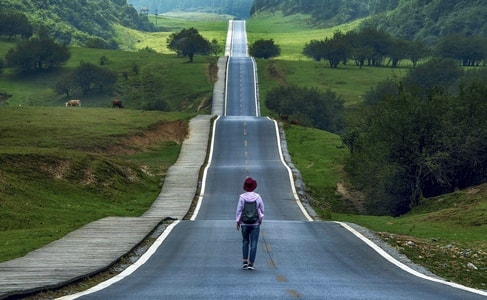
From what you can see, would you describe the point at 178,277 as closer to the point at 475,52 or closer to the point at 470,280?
the point at 470,280

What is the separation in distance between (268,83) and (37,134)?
233 ft

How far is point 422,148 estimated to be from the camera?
53.3 m

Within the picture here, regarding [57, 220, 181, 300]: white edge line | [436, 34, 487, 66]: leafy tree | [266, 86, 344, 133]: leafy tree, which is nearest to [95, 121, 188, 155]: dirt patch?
[266, 86, 344, 133]: leafy tree

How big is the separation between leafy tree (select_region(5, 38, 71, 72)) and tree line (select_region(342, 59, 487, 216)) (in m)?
97.7

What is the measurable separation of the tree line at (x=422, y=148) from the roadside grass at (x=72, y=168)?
49.9 feet

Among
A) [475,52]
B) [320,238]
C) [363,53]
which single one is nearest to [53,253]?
[320,238]

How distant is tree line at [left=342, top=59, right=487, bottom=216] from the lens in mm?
52531

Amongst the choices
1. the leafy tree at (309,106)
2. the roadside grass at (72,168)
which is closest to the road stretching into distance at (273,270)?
the roadside grass at (72,168)

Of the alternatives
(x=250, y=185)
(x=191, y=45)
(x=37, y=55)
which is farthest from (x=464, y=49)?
(x=250, y=185)

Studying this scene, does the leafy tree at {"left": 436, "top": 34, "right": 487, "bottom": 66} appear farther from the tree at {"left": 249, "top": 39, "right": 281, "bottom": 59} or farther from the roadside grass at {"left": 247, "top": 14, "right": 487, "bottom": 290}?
the roadside grass at {"left": 247, "top": 14, "right": 487, "bottom": 290}

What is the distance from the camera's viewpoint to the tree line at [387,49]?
16125 cm

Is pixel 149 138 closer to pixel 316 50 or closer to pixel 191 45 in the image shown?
pixel 191 45

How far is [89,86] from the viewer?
438 feet

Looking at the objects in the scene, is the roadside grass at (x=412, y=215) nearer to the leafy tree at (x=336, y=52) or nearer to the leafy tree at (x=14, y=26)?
the leafy tree at (x=336, y=52)
